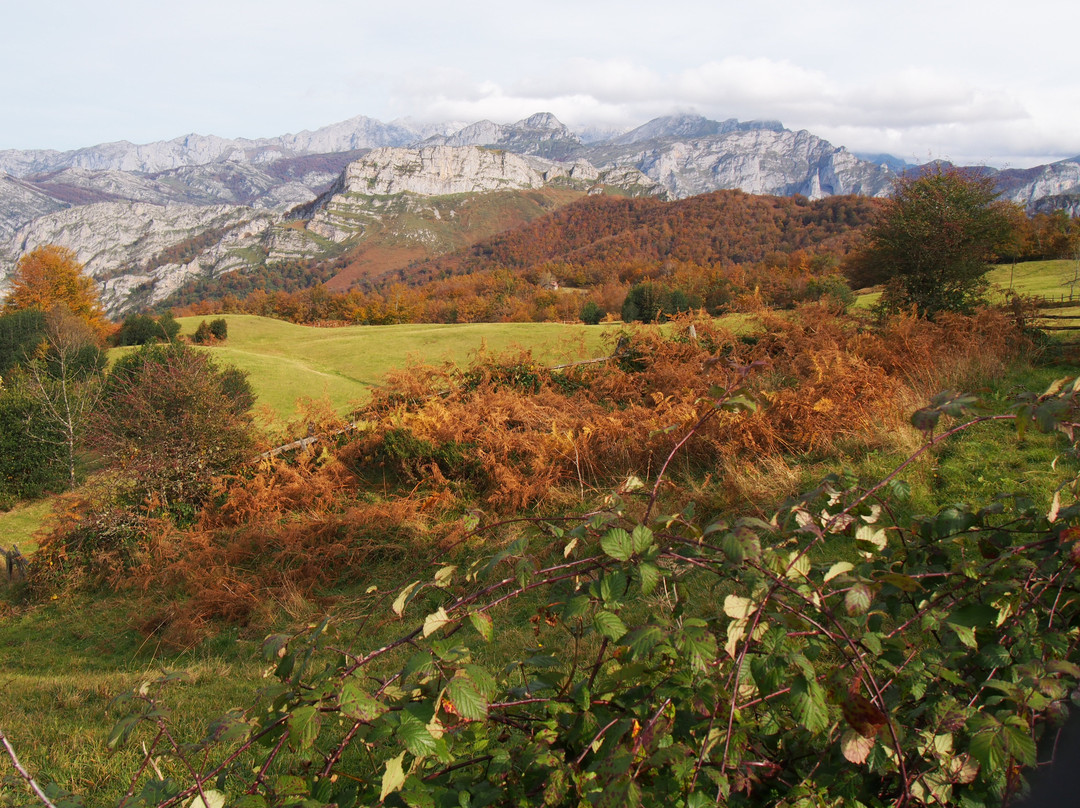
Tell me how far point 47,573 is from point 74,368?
707 inches

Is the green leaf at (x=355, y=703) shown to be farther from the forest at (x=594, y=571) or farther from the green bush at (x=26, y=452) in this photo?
the green bush at (x=26, y=452)

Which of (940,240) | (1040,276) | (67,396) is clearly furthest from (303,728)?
(1040,276)

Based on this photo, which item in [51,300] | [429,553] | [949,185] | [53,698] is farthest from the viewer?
[51,300]

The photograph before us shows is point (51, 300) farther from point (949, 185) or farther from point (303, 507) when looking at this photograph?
point (949, 185)

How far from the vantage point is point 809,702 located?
4.32ft

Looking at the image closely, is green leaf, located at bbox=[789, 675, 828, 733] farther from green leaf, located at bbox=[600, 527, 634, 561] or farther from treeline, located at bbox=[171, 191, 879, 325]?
treeline, located at bbox=[171, 191, 879, 325]

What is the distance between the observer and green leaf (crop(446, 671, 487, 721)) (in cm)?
131

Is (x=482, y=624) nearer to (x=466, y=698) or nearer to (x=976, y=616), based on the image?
(x=466, y=698)

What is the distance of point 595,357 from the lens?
1555 centimetres

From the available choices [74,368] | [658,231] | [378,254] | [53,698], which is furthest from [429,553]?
[378,254]

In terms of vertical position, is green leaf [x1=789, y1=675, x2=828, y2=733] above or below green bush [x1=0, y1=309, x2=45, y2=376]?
above

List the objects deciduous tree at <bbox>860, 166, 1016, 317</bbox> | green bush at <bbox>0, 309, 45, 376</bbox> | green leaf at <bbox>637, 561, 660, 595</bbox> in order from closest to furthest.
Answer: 1. green leaf at <bbox>637, 561, 660, 595</bbox>
2. deciduous tree at <bbox>860, 166, 1016, 317</bbox>
3. green bush at <bbox>0, 309, 45, 376</bbox>

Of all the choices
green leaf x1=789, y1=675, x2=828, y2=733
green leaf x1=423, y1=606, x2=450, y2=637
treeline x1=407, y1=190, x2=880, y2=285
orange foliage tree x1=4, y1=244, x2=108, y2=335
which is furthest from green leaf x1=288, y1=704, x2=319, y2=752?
treeline x1=407, y1=190, x2=880, y2=285

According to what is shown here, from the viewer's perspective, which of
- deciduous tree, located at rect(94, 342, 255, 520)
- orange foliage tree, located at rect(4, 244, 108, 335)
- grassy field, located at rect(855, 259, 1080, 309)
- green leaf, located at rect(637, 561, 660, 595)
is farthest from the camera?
orange foliage tree, located at rect(4, 244, 108, 335)
